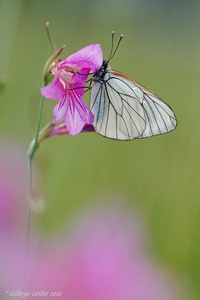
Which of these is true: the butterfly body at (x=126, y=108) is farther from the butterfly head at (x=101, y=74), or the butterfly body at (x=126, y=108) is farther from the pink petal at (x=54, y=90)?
the pink petal at (x=54, y=90)

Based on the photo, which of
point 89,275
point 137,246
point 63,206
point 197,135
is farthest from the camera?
point 63,206

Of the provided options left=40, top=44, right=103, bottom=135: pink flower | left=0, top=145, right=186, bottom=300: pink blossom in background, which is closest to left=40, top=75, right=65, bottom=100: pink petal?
left=40, top=44, right=103, bottom=135: pink flower

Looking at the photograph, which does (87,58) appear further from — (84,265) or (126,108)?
(84,265)

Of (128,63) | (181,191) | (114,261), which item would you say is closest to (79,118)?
(114,261)

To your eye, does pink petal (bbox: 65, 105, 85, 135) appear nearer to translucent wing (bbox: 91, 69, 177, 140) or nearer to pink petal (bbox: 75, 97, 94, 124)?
pink petal (bbox: 75, 97, 94, 124)

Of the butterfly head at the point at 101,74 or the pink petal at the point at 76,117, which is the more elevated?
the butterfly head at the point at 101,74

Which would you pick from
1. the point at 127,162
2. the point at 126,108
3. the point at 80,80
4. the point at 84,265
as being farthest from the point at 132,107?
the point at 127,162

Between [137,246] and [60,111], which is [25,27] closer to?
[60,111]

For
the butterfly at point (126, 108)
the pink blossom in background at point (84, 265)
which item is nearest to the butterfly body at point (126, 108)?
the butterfly at point (126, 108)
